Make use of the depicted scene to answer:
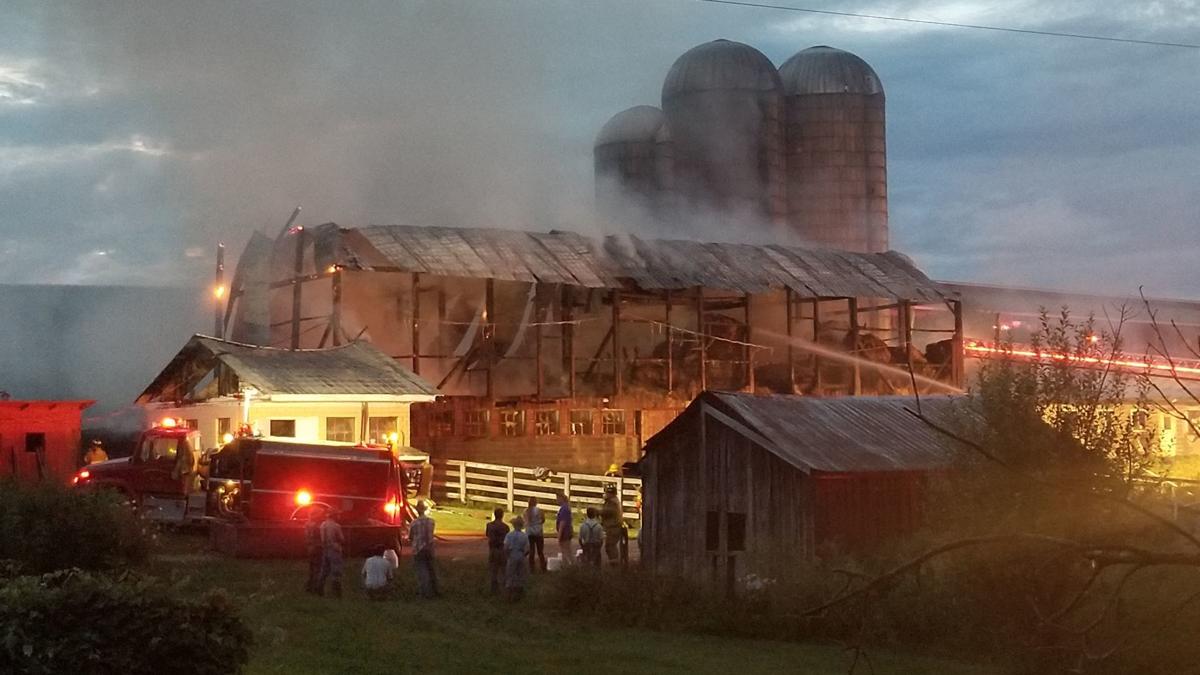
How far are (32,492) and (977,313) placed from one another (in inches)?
1819

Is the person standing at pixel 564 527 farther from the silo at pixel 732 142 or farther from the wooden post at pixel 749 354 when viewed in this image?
the silo at pixel 732 142

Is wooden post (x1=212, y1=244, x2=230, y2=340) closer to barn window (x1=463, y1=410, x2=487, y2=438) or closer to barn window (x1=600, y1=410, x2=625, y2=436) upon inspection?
barn window (x1=463, y1=410, x2=487, y2=438)

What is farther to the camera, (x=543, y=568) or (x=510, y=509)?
(x=510, y=509)

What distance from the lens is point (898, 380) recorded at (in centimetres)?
4684

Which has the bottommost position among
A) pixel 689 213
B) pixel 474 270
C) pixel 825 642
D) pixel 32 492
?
pixel 825 642

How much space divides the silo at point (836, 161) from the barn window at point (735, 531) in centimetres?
3547

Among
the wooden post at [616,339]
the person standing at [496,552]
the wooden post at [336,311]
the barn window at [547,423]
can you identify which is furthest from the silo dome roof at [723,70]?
the person standing at [496,552]

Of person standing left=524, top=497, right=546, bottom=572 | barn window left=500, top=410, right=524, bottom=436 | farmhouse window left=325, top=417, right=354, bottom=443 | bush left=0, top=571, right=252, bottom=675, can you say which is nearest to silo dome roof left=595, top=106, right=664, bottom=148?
barn window left=500, top=410, right=524, bottom=436

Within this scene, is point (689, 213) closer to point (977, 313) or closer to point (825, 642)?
point (977, 313)

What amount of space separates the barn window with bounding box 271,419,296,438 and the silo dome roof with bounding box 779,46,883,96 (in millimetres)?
32699

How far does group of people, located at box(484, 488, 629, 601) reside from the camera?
20.6 m

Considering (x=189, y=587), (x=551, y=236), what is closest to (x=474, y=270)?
(x=551, y=236)

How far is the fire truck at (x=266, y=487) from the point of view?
23.7 metres

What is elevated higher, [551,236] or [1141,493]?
[551,236]
